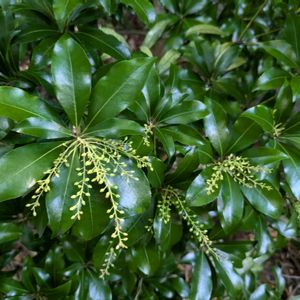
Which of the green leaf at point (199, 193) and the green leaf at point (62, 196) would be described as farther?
the green leaf at point (199, 193)

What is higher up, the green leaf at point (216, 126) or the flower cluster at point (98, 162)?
the flower cluster at point (98, 162)

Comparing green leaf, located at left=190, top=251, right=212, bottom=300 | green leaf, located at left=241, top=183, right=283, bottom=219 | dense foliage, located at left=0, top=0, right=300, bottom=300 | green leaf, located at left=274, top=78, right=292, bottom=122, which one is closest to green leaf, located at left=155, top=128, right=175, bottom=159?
dense foliage, located at left=0, top=0, right=300, bottom=300

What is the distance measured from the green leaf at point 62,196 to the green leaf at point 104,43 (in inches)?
21.1

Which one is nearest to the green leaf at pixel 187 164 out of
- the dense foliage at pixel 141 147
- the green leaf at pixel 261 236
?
the dense foliage at pixel 141 147

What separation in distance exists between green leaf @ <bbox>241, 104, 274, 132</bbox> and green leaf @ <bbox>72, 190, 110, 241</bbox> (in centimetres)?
59

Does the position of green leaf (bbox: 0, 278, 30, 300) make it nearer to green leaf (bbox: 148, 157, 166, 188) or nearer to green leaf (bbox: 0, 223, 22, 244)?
green leaf (bbox: 0, 223, 22, 244)

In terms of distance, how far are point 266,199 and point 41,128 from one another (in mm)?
890

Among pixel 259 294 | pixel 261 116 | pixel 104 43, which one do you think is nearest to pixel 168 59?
pixel 104 43

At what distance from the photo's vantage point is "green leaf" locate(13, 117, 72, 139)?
0.98m

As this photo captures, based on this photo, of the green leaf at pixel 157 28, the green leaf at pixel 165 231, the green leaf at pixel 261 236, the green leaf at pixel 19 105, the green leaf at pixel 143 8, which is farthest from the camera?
the green leaf at pixel 157 28

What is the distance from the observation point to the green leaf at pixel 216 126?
1385 mm

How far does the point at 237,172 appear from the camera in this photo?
1.39m

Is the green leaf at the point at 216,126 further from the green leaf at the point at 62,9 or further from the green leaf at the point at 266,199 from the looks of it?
the green leaf at the point at 62,9

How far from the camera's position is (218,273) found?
1634mm
